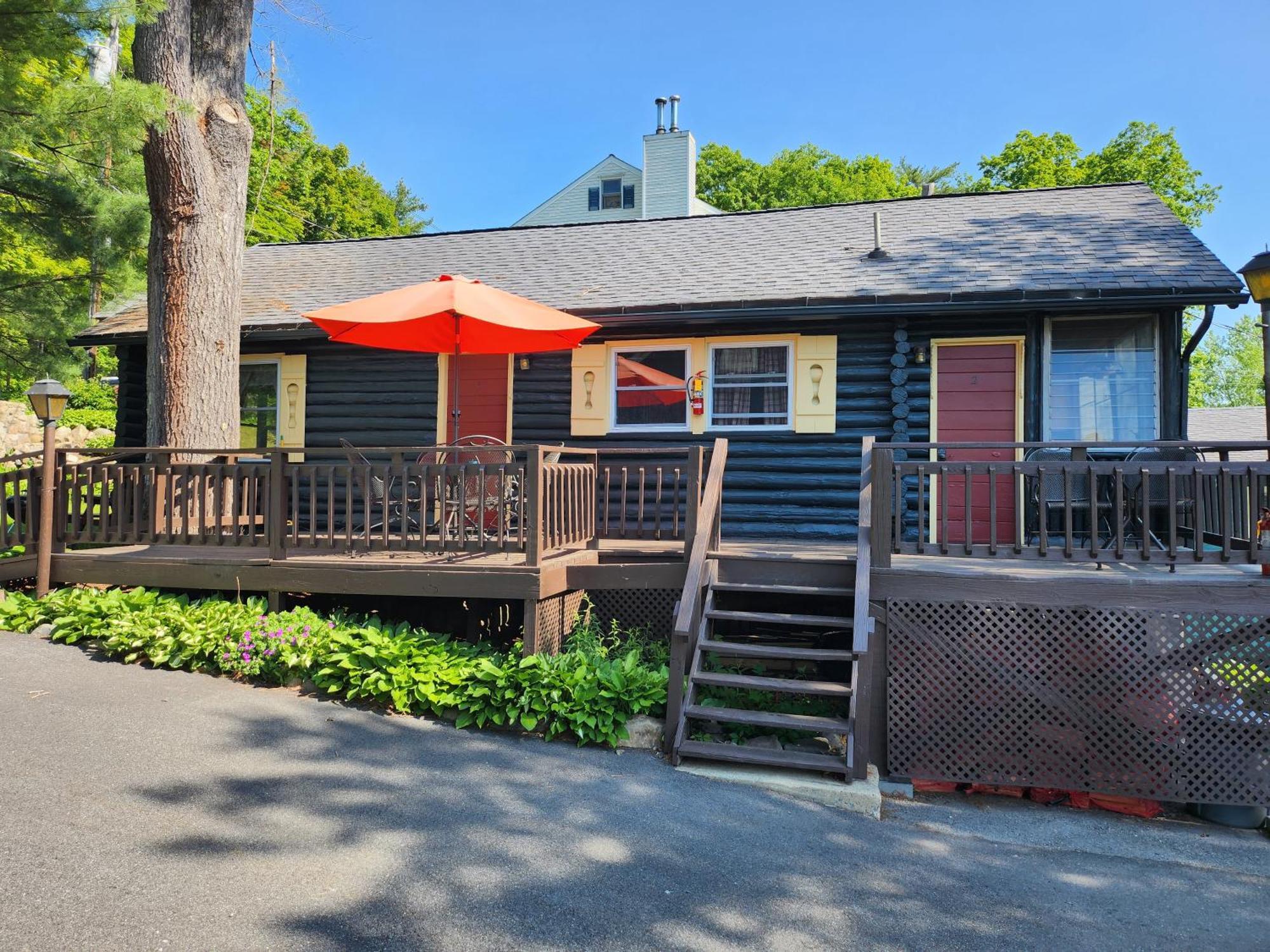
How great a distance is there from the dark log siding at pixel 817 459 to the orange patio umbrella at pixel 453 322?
1.91 metres

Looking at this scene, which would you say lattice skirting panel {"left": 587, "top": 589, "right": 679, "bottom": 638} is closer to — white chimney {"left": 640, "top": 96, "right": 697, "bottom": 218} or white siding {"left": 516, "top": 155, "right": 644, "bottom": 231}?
white chimney {"left": 640, "top": 96, "right": 697, "bottom": 218}

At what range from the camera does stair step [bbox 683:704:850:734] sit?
4.68 metres

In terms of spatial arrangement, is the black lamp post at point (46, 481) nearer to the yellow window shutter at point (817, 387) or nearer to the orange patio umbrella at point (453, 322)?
the orange patio umbrella at point (453, 322)

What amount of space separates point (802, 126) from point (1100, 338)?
31.8 m

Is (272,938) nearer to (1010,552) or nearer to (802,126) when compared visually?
(1010,552)

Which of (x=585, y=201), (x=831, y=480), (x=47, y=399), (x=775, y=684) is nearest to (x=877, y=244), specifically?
(x=831, y=480)

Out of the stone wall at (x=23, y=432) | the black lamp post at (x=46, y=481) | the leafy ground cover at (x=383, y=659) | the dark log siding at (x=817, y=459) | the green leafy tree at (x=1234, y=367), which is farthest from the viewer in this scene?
the green leafy tree at (x=1234, y=367)

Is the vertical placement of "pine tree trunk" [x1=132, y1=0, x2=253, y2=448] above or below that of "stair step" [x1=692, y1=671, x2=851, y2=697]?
above

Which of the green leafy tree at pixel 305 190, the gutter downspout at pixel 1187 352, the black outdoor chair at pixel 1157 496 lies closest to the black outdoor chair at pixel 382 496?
the black outdoor chair at pixel 1157 496

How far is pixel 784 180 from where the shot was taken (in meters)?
35.2

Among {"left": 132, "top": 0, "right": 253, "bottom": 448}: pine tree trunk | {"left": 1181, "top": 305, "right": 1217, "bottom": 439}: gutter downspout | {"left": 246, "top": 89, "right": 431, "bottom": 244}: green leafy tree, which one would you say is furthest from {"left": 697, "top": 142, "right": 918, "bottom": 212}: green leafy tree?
{"left": 132, "top": 0, "right": 253, "bottom": 448}: pine tree trunk

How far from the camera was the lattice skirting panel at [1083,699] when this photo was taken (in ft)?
15.8

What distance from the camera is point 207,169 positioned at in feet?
25.1

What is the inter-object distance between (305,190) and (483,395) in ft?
78.1
